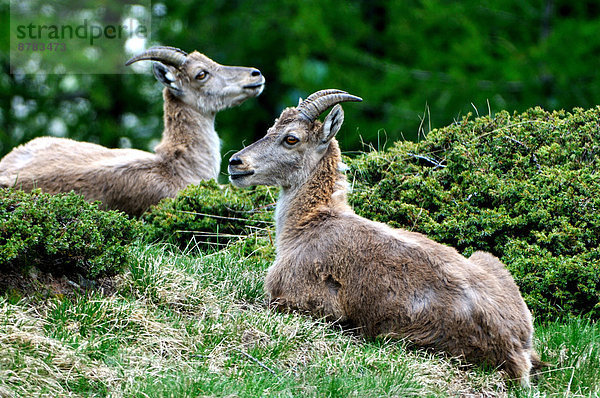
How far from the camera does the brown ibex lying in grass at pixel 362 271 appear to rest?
620 cm

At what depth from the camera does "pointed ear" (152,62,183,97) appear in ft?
35.3

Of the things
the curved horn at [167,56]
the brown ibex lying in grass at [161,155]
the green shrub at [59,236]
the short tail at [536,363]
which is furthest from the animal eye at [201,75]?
the short tail at [536,363]

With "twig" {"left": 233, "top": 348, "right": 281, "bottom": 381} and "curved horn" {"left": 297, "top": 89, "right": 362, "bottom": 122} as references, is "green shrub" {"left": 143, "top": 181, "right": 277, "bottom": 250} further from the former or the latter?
"twig" {"left": 233, "top": 348, "right": 281, "bottom": 381}

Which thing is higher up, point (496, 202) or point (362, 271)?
point (496, 202)

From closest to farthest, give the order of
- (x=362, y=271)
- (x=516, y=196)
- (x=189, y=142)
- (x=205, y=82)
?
1. (x=362, y=271)
2. (x=516, y=196)
3. (x=189, y=142)
4. (x=205, y=82)

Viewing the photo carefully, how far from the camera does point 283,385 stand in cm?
554

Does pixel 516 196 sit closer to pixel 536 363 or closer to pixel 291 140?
pixel 536 363

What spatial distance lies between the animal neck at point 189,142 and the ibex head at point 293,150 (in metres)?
3.15

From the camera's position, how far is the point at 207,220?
8727 mm

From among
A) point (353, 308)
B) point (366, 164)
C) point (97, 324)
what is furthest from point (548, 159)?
point (97, 324)

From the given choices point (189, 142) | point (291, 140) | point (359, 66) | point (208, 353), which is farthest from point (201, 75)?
point (359, 66)

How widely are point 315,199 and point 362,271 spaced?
3.35 feet

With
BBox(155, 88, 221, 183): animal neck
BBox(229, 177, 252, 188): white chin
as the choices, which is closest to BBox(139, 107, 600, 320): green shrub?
BBox(229, 177, 252, 188): white chin

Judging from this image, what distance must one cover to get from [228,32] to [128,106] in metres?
3.76
